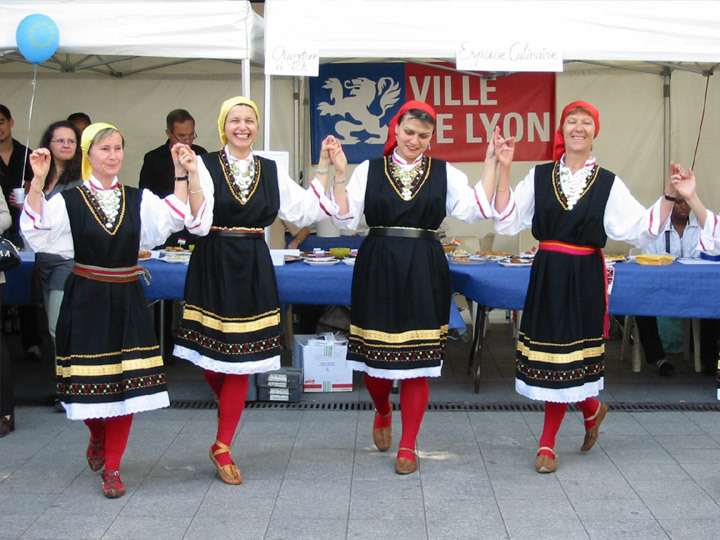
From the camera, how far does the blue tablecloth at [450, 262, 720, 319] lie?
505 cm

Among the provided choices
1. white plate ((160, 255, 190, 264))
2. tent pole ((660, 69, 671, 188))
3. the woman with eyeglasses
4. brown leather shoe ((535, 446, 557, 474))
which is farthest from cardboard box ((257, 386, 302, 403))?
tent pole ((660, 69, 671, 188))

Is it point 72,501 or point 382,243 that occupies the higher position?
point 382,243

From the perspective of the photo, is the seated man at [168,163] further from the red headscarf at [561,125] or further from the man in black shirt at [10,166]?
the red headscarf at [561,125]

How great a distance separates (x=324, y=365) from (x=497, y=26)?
2335 millimetres

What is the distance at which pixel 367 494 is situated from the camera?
369 centimetres

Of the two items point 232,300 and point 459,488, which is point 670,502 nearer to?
point 459,488

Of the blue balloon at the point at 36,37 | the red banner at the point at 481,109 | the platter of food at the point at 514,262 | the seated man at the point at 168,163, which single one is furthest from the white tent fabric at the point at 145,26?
the red banner at the point at 481,109

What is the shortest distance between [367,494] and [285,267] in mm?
1972

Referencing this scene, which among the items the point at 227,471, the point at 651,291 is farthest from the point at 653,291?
the point at 227,471

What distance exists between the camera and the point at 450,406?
514cm

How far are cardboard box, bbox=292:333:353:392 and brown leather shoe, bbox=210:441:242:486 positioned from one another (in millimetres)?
1544

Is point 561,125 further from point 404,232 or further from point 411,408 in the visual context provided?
point 411,408

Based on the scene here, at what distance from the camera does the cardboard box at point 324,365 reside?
17.6 ft

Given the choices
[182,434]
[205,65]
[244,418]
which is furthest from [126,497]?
[205,65]
